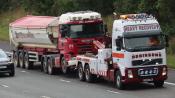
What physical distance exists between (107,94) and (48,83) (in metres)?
6.23

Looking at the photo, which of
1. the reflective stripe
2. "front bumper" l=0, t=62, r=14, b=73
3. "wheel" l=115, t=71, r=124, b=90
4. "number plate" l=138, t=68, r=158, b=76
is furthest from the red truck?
"number plate" l=138, t=68, r=158, b=76

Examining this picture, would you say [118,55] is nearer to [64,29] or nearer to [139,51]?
[139,51]

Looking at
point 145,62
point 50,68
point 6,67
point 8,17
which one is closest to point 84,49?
point 50,68

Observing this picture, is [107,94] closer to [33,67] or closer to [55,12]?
[33,67]

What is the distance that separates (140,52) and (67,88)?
400cm

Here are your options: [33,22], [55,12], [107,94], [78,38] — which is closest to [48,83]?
[78,38]

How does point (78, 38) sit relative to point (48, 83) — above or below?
above

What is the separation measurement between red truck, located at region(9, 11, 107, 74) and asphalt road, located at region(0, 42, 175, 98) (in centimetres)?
115

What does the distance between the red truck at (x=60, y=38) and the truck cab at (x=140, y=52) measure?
242 inches

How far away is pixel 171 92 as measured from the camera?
26578mm

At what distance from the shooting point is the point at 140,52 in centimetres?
2739

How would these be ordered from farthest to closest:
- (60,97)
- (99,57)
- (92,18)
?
(92,18) < (99,57) < (60,97)

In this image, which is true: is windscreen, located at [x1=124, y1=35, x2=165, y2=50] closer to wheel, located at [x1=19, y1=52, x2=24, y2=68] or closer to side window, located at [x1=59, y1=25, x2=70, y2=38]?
side window, located at [x1=59, y1=25, x2=70, y2=38]

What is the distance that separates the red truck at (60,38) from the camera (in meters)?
33.9
